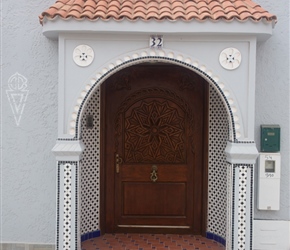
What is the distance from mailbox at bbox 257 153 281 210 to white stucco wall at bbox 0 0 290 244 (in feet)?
0.65

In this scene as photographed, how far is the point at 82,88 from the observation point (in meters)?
6.27

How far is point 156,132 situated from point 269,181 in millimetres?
2311

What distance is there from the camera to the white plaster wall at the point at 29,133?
714cm

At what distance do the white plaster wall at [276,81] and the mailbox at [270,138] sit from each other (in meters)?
0.12

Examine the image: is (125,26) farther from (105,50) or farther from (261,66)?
(261,66)

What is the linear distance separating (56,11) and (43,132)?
2.18m

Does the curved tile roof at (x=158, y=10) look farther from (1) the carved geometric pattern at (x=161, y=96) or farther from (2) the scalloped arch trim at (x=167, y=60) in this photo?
(1) the carved geometric pattern at (x=161, y=96)

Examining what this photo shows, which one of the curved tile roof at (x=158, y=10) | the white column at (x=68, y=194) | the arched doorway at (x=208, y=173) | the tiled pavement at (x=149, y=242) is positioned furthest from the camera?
the arched doorway at (x=208, y=173)

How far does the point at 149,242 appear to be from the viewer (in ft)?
25.3

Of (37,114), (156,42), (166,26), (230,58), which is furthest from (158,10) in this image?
(37,114)

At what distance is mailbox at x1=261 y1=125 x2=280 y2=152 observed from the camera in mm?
6980

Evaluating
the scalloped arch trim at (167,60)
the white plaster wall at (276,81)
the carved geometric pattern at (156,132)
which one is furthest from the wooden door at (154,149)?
the scalloped arch trim at (167,60)

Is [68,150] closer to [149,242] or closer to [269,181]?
[149,242]

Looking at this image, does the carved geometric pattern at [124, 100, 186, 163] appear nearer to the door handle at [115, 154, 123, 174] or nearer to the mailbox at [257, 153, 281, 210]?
the door handle at [115, 154, 123, 174]
